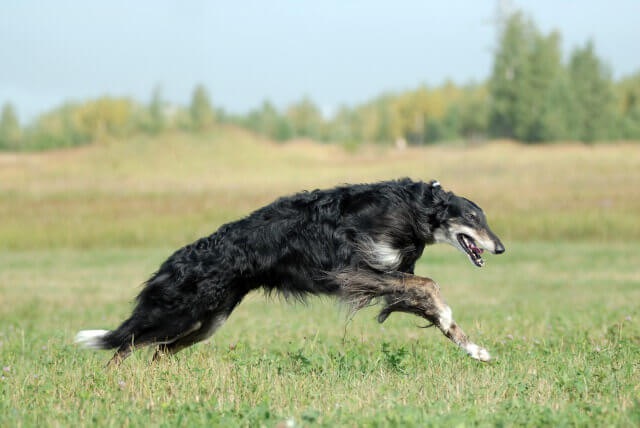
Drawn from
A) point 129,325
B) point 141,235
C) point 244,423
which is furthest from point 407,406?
point 141,235

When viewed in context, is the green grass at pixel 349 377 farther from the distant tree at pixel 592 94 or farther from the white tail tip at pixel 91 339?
the distant tree at pixel 592 94

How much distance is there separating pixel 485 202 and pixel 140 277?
15761 mm

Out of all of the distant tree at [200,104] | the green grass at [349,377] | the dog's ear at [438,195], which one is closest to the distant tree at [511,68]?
the distant tree at [200,104]

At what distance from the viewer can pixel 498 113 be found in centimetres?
6688

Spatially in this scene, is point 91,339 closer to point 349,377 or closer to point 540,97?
point 349,377

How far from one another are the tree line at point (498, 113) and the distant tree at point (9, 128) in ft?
0.66

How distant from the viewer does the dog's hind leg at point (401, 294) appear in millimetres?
6867

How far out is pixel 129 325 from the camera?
7293mm

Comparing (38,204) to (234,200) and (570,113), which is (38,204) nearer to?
(234,200)

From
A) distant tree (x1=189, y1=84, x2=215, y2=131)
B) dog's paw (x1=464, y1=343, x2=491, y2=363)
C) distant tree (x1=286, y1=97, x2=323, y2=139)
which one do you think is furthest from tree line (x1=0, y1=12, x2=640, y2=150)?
dog's paw (x1=464, y1=343, x2=491, y2=363)

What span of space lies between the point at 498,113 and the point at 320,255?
6236 centimetres

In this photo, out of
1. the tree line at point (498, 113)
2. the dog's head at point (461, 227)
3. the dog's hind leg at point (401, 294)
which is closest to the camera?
the dog's hind leg at point (401, 294)

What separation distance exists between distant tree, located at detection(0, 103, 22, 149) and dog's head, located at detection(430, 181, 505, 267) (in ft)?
233

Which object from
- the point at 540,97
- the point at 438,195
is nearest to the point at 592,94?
the point at 540,97
